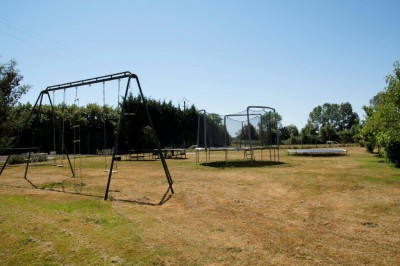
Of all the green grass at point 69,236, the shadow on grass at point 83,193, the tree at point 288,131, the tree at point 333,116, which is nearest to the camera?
the green grass at point 69,236

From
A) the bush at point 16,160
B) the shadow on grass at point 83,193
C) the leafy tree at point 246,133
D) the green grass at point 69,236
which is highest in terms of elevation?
the leafy tree at point 246,133

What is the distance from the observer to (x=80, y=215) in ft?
21.3

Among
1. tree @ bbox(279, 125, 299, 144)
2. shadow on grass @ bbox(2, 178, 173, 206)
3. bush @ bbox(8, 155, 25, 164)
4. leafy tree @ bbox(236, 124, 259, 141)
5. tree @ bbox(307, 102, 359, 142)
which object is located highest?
tree @ bbox(307, 102, 359, 142)

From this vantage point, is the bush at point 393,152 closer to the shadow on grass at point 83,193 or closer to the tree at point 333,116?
the shadow on grass at point 83,193

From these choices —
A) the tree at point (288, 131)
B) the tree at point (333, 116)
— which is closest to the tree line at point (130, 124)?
the tree at point (288, 131)

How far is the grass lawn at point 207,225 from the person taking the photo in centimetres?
423

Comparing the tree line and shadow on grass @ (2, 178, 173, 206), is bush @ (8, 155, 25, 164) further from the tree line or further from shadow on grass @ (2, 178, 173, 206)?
shadow on grass @ (2, 178, 173, 206)

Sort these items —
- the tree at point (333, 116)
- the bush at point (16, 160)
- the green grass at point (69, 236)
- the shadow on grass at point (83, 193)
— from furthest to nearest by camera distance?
the tree at point (333, 116), the bush at point (16, 160), the shadow on grass at point (83, 193), the green grass at point (69, 236)

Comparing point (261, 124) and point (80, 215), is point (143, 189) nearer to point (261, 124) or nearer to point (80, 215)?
point (80, 215)

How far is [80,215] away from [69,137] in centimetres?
2756

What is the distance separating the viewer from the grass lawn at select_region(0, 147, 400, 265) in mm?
4227

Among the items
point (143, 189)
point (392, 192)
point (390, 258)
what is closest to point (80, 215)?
point (143, 189)

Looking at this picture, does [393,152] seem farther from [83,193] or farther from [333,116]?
[333,116]

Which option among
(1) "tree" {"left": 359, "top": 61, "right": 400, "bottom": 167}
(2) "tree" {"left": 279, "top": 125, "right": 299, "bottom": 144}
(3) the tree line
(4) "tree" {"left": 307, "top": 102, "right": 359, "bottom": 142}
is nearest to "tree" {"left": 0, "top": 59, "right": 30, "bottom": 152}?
(3) the tree line
